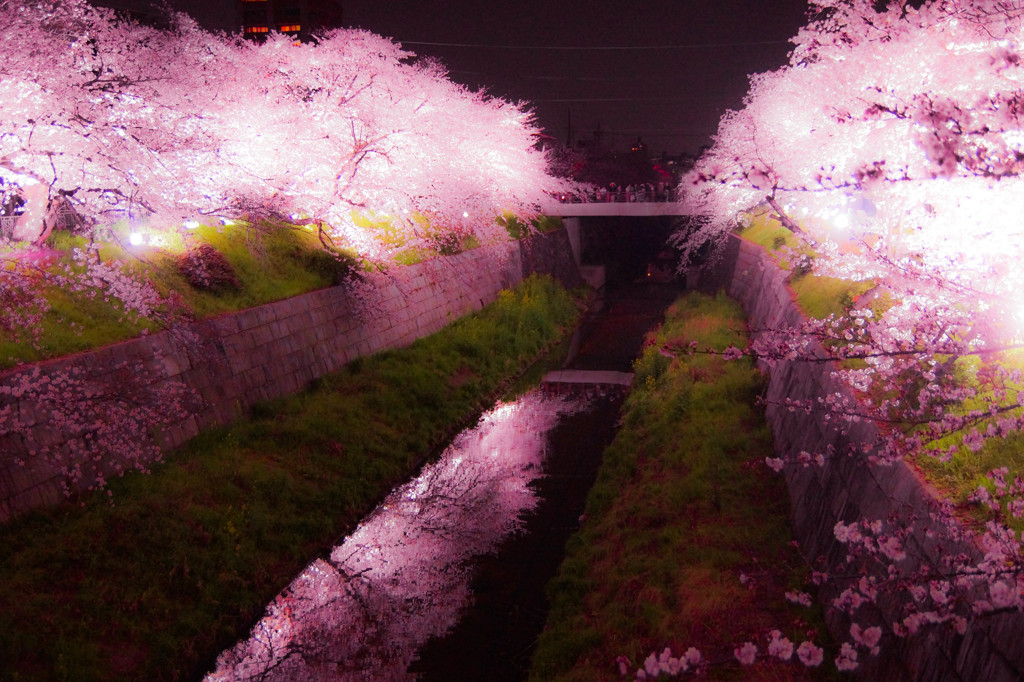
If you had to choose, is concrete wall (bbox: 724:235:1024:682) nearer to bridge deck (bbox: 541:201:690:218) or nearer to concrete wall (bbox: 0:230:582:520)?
concrete wall (bbox: 0:230:582:520)

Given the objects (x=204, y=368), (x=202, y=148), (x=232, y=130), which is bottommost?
(x=204, y=368)

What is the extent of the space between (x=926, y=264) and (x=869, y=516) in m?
2.70

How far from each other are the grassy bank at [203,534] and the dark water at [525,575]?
2281 mm

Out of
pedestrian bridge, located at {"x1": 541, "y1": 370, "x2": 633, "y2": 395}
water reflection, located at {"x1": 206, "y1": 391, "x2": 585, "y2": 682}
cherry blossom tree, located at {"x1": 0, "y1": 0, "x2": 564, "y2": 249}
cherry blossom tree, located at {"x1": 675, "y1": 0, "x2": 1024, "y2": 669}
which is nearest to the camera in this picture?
cherry blossom tree, located at {"x1": 675, "y1": 0, "x2": 1024, "y2": 669}

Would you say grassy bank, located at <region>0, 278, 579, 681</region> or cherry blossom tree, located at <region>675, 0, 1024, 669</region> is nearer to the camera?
cherry blossom tree, located at <region>675, 0, 1024, 669</region>

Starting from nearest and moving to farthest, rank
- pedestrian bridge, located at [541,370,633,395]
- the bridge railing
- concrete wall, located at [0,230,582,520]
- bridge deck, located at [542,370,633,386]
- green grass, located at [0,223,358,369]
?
concrete wall, located at [0,230,582,520] < green grass, located at [0,223,358,369] < pedestrian bridge, located at [541,370,633,395] < bridge deck, located at [542,370,633,386] < the bridge railing

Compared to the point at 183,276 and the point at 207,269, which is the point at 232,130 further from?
the point at 183,276

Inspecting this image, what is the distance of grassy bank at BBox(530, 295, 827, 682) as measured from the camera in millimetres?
6711

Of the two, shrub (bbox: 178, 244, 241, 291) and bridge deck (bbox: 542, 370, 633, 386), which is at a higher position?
shrub (bbox: 178, 244, 241, 291)

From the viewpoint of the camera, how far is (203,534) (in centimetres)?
838

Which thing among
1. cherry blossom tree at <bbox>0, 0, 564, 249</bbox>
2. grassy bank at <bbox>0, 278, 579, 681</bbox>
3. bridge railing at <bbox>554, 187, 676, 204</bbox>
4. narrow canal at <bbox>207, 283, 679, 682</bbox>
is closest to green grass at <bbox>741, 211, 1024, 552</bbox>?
narrow canal at <bbox>207, 283, 679, 682</bbox>

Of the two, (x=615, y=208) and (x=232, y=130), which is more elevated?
(x=232, y=130)

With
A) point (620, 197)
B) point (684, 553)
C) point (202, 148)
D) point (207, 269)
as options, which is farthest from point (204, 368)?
point (620, 197)

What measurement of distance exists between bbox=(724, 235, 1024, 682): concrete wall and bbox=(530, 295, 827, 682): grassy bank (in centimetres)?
46
